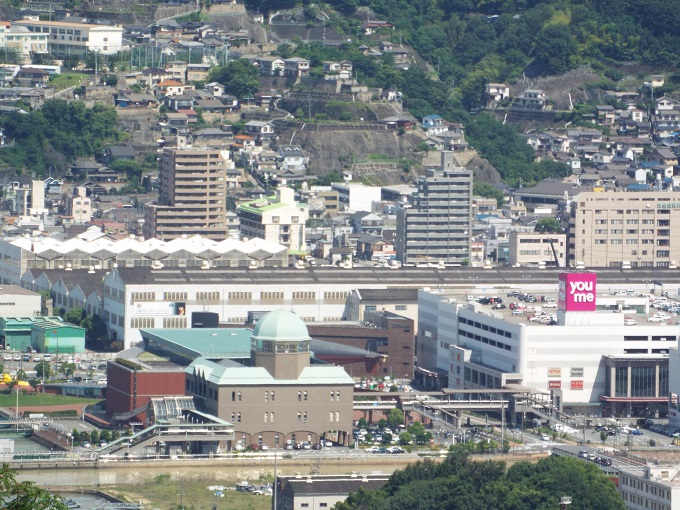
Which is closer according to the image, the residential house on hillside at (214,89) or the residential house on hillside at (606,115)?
the residential house on hillside at (214,89)

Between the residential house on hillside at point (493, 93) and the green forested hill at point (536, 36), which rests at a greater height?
the green forested hill at point (536, 36)

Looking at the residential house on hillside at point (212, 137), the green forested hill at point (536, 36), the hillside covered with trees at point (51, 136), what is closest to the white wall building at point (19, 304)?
the hillside covered with trees at point (51, 136)

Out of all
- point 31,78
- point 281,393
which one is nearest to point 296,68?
point 31,78

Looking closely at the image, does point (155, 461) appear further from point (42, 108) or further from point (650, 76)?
point (650, 76)

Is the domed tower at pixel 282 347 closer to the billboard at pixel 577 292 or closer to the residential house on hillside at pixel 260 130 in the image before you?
the billboard at pixel 577 292

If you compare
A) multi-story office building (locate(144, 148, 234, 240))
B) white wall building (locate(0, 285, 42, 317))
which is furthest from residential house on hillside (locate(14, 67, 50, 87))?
white wall building (locate(0, 285, 42, 317))

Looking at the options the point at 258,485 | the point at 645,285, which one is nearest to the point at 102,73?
the point at 645,285
